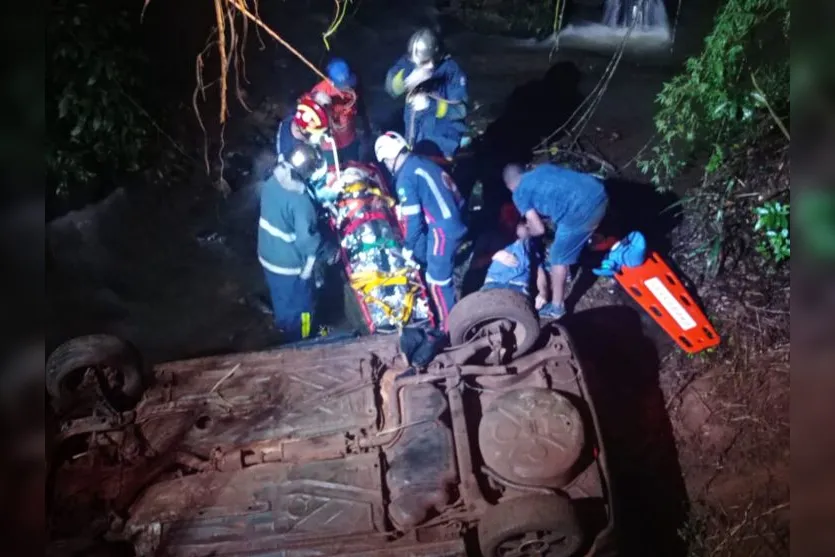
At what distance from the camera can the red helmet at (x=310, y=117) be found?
148 inches

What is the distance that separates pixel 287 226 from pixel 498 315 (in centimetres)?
132

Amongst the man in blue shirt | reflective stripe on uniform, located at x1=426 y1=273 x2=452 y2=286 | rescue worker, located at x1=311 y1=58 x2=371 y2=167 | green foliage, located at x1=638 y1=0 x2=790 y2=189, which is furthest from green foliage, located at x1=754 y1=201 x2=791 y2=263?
rescue worker, located at x1=311 y1=58 x2=371 y2=167

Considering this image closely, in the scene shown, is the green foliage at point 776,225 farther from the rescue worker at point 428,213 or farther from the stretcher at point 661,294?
the rescue worker at point 428,213

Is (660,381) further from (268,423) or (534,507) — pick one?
(268,423)

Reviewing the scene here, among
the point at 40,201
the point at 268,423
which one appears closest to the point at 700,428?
the point at 268,423

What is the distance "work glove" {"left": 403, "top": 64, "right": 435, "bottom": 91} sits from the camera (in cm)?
436

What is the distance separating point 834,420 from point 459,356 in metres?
1.69

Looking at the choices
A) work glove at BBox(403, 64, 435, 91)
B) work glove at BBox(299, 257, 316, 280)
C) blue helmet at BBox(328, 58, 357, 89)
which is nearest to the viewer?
work glove at BBox(299, 257, 316, 280)

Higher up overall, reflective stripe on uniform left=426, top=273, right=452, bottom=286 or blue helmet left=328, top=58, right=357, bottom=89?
blue helmet left=328, top=58, right=357, bottom=89

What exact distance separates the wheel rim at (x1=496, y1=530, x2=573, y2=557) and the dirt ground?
0.68 m

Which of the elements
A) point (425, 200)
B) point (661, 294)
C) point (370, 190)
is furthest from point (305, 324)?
point (661, 294)

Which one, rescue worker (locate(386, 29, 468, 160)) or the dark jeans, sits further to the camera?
rescue worker (locate(386, 29, 468, 160))

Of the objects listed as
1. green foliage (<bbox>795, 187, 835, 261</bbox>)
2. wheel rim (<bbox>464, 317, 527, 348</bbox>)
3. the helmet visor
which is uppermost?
the helmet visor

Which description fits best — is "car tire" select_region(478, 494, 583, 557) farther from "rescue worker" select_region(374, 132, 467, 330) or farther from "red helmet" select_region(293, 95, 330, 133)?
"red helmet" select_region(293, 95, 330, 133)
